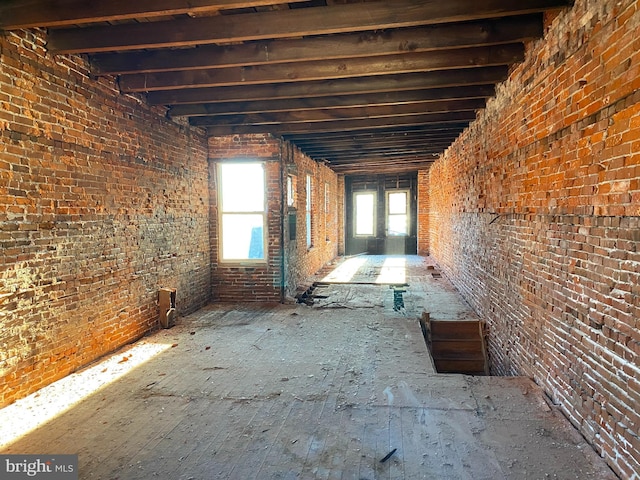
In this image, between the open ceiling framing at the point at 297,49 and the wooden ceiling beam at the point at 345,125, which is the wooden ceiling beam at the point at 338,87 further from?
the wooden ceiling beam at the point at 345,125

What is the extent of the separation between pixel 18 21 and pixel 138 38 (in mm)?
828

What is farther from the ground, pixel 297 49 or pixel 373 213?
pixel 297 49

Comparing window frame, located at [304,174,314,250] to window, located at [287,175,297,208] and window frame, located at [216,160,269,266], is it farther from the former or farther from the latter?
window frame, located at [216,160,269,266]

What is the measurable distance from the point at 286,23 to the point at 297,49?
49 cm

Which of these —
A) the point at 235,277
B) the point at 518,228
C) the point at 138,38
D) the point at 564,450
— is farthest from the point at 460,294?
the point at 138,38

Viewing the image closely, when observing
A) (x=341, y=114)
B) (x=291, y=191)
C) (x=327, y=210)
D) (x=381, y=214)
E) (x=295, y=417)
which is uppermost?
(x=341, y=114)

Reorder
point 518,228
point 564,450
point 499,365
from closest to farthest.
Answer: point 564,450
point 518,228
point 499,365

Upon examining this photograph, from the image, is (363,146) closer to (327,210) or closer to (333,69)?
(327,210)

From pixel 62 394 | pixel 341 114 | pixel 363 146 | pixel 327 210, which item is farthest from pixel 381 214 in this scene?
pixel 62 394

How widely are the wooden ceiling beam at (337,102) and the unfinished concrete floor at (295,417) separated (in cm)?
297

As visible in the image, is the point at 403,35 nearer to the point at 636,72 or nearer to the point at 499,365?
the point at 636,72

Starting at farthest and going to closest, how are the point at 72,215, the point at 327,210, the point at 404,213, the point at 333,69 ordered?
the point at 404,213, the point at 327,210, the point at 333,69, the point at 72,215

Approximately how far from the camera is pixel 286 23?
10.0 ft

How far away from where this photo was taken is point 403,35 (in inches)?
134
